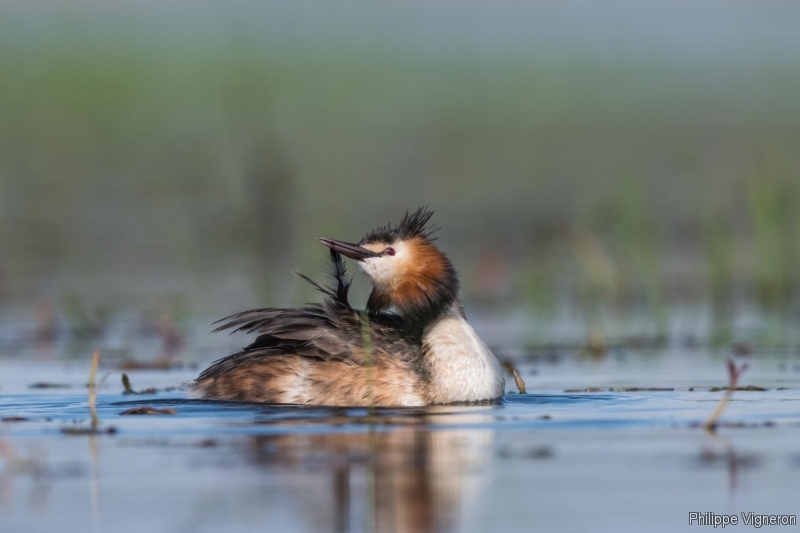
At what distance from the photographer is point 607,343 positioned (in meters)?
13.0

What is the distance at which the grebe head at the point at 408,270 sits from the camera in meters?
10.2

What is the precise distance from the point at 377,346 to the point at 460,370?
57 centimetres

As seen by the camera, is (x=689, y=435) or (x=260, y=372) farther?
(x=260, y=372)

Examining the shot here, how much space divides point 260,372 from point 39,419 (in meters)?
1.47

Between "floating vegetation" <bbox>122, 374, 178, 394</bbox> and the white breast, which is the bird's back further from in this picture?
"floating vegetation" <bbox>122, 374, 178, 394</bbox>

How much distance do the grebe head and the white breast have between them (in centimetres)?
27

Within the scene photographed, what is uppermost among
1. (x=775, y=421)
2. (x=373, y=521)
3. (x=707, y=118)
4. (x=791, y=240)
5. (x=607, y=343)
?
(x=707, y=118)

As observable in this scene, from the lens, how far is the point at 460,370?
9758 mm

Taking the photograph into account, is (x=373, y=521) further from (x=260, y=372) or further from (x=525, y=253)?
(x=525, y=253)

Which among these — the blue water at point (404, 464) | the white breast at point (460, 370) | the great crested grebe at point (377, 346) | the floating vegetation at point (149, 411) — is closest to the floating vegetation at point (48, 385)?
the blue water at point (404, 464)

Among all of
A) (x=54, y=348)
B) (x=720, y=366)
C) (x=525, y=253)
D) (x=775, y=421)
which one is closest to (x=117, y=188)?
(x=525, y=253)

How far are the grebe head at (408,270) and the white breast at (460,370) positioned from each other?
0.27m

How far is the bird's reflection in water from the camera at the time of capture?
6148mm

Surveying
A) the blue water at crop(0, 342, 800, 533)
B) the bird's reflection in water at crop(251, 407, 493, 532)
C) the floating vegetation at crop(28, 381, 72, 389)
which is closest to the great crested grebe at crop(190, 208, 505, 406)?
the blue water at crop(0, 342, 800, 533)
